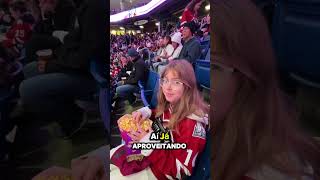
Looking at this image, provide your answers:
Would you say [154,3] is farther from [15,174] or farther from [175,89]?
[15,174]

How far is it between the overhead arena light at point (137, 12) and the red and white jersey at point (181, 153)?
2.07 ft

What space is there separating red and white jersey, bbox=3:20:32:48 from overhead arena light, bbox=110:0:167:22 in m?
0.55

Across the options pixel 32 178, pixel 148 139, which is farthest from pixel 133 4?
pixel 32 178

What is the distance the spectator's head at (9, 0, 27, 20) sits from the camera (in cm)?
234

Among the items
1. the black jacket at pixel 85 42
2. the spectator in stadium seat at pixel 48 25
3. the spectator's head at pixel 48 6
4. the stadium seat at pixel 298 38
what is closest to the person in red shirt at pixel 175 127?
the black jacket at pixel 85 42

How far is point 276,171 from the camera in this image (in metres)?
2.31

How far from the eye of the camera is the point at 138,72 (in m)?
2.34

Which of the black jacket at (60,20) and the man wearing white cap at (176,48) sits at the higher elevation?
the black jacket at (60,20)

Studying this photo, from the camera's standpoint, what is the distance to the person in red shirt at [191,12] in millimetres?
2242

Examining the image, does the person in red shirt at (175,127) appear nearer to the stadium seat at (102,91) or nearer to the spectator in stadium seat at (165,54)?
the spectator in stadium seat at (165,54)

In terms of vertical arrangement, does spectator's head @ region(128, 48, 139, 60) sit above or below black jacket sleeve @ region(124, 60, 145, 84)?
above

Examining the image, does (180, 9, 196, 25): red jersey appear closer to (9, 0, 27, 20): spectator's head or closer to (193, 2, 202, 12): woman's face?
(193, 2, 202, 12): woman's face

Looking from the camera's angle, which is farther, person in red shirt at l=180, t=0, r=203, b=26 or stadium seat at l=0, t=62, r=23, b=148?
stadium seat at l=0, t=62, r=23, b=148

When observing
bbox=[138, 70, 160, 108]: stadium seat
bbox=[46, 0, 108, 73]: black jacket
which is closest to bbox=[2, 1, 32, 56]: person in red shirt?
bbox=[46, 0, 108, 73]: black jacket
